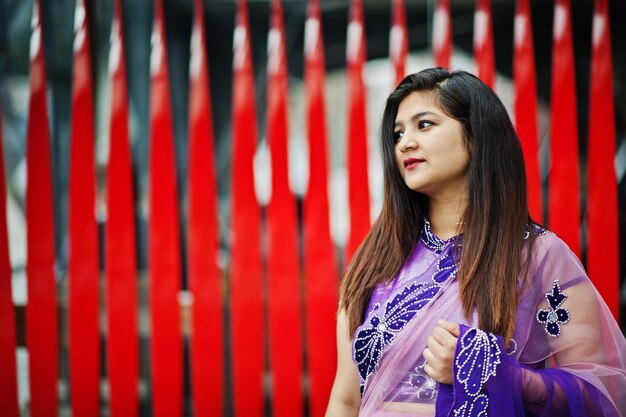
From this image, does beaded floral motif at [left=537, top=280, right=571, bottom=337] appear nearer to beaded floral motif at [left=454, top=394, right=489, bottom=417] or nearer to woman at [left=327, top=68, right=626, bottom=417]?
woman at [left=327, top=68, right=626, bottom=417]

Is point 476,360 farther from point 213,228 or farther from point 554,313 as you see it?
point 213,228

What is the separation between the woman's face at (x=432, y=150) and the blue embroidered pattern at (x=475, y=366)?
341 mm

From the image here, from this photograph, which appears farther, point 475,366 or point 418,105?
point 418,105

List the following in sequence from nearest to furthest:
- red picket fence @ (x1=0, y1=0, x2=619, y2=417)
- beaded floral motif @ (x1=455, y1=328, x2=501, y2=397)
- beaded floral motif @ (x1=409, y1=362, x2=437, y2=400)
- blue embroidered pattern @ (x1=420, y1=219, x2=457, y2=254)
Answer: beaded floral motif @ (x1=455, y1=328, x2=501, y2=397), beaded floral motif @ (x1=409, y1=362, x2=437, y2=400), blue embroidered pattern @ (x1=420, y1=219, x2=457, y2=254), red picket fence @ (x1=0, y1=0, x2=619, y2=417)

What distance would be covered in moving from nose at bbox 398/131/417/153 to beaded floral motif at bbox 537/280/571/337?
408 mm

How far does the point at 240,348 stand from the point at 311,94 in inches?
38.8

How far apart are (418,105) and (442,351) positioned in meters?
0.54

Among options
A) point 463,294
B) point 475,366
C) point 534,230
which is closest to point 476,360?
point 475,366

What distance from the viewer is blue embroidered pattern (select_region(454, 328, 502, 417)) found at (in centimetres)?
119

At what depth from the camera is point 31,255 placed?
2367 mm

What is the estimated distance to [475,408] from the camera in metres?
1.21

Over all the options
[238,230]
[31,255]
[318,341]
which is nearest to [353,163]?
[238,230]

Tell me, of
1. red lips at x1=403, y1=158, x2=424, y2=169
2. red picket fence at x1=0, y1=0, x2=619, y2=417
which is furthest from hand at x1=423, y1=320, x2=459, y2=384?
red picket fence at x1=0, y1=0, x2=619, y2=417

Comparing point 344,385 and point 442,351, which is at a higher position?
point 442,351
